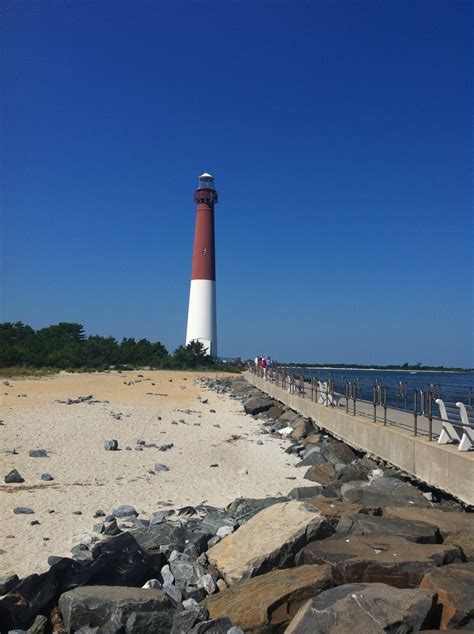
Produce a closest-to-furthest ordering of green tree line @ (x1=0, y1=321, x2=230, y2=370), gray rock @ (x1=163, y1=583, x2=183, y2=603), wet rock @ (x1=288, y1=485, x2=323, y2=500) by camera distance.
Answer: gray rock @ (x1=163, y1=583, x2=183, y2=603) < wet rock @ (x1=288, y1=485, x2=323, y2=500) < green tree line @ (x1=0, y1=321, x2=230, y2=370)

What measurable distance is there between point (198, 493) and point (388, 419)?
464cm

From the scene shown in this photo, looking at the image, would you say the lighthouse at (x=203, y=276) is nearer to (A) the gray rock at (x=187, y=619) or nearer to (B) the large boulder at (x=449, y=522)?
(B) the large boulder at (x=449, y=522)

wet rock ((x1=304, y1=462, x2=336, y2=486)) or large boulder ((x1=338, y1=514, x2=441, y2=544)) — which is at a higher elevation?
large boulder ((x1=338, y1=514, x2=441, y2=544))

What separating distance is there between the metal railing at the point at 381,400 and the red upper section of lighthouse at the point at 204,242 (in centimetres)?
2422

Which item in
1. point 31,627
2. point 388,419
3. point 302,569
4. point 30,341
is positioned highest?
point 30,341

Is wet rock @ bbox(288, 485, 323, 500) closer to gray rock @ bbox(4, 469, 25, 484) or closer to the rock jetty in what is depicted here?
the rock jetty

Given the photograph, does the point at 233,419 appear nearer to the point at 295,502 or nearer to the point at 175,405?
the point at 175,405

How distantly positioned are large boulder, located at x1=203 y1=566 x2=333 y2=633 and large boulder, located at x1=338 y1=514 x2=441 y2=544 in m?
1.27

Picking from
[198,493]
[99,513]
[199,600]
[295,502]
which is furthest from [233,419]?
[199,600]

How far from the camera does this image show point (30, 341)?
57.0 meters

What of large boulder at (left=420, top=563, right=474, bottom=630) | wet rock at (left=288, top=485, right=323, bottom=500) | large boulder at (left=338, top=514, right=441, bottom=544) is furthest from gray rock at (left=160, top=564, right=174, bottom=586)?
wet rock at (left=288, top=485, right=323, bottom=500)

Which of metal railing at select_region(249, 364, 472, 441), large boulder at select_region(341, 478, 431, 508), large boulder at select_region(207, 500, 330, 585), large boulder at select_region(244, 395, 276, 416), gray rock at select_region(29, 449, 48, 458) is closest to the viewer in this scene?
large boulder at select_region(207, 500, 330, 585)

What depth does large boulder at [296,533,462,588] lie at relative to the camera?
5559 millimetres

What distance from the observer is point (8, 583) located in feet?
20.4
